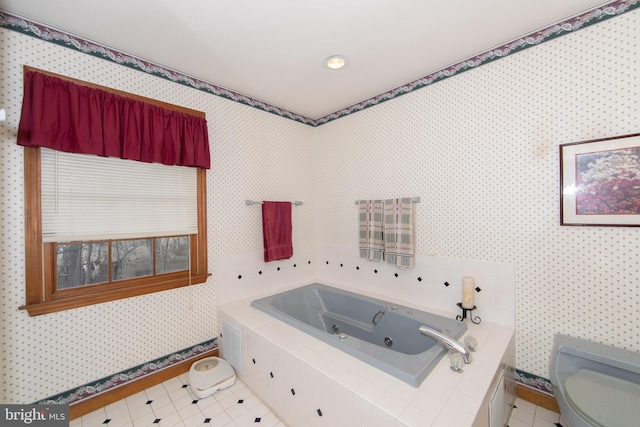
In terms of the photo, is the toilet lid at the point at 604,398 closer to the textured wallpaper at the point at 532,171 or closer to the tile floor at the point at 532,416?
the textured wallpaper at the point at 532,171

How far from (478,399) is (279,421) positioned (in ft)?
4.00

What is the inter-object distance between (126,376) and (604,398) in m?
2.86


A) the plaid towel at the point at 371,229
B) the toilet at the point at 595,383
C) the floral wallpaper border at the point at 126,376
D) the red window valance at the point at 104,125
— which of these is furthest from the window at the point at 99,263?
the toilet at the point at 595,383

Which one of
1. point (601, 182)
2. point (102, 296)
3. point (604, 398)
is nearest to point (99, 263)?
point (102, 296)

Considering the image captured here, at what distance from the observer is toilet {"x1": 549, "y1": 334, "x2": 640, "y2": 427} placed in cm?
118

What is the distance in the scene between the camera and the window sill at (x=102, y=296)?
159 centimetres

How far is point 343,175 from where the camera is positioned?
2969 millimetres

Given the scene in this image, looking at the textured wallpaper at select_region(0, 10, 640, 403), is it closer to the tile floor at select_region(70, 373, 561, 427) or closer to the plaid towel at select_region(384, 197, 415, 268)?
the plaid towel at select_region(384, 197, 415, 268)

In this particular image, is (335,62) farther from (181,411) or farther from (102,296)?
(181,411)

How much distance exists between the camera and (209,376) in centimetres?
205

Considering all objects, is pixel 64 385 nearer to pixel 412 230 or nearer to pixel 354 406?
pixel 354 406

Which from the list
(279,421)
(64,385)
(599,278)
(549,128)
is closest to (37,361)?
(64,385)

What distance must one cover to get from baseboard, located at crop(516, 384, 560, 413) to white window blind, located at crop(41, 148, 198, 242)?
8.99 feet

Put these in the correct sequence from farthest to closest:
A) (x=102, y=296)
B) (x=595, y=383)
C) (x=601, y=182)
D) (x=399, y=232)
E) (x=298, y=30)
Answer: (x=399, y=232) < (x=102, y=296) < (x=298, y=30) < (x=601, y=182) < (x=595, y=383)
